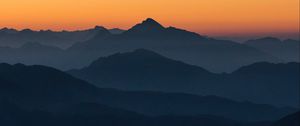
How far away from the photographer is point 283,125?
653 feet

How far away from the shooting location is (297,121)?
643 ft

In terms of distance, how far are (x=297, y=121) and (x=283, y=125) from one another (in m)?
4.63
